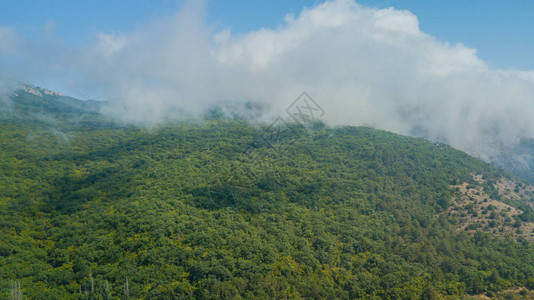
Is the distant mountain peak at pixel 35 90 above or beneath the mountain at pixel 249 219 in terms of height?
above

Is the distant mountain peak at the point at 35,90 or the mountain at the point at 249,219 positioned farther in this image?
the distant mountain peak at the point at 35,90

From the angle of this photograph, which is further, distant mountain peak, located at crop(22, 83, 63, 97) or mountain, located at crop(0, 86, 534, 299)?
distant mountain peak, located at crop(22, 83, 63, 97)

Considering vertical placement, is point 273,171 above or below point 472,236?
above

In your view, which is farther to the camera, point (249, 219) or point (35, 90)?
point (35, 90)

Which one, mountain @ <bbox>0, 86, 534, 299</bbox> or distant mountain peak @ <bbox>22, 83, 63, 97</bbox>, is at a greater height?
distant mountain peak @ <bbox>22, 83, 63, 97</bbox>

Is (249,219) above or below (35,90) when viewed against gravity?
below

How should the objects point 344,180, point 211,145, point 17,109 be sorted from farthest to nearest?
point 17,109, point 211,145, point 344,180

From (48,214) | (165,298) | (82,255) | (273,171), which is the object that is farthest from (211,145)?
(165,298)

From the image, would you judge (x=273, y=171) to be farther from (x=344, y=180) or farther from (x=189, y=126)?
(x=189, y=126)
